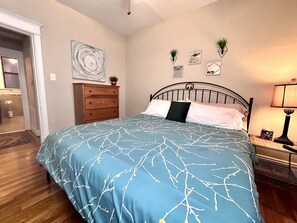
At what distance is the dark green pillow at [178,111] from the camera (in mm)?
Answer: 1994

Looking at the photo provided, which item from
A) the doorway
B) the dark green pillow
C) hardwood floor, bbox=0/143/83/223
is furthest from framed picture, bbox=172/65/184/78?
the doorway

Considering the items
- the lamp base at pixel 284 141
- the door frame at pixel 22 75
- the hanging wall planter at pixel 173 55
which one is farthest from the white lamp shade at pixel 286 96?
the door frame at pixel 22 75

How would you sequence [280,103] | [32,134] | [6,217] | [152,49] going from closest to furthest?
[6,217] → [280,103] → [152,49] → [32,134]

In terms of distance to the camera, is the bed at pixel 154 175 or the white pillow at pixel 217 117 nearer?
the bed at pixel 154 175

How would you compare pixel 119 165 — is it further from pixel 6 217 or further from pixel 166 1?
pixel 166 1

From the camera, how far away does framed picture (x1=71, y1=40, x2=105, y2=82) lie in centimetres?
263

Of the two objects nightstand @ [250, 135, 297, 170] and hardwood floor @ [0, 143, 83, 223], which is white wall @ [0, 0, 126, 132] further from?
nightstand @ [250, 135, 297, 170]

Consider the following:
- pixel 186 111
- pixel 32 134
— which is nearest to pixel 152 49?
pixel 186 111

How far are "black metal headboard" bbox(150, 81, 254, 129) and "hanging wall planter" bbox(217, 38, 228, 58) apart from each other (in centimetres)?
49

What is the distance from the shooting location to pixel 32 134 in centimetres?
331

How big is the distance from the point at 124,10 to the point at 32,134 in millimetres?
3385

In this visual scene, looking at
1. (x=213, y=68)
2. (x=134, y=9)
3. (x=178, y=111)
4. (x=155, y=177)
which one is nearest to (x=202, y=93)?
(x=213, y=68)

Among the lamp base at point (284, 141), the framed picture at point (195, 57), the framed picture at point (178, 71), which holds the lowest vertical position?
the lamp base at point (284, 141)

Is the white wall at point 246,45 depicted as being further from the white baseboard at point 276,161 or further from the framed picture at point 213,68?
the white baseboard at point 276,161
